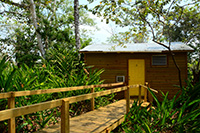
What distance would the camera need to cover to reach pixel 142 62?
1032cm

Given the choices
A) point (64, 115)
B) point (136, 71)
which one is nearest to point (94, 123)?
point (64, 115)

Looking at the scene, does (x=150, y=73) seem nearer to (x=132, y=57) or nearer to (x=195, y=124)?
(x=132, y=57)

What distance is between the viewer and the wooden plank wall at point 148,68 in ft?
33.2

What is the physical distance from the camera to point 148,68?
10273 mm

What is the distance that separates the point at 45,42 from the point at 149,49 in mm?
9518

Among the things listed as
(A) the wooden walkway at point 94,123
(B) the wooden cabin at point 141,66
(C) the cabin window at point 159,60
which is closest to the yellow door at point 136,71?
(B) the wooden cabin at point 141,66

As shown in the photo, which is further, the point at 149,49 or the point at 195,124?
the point at 149,49

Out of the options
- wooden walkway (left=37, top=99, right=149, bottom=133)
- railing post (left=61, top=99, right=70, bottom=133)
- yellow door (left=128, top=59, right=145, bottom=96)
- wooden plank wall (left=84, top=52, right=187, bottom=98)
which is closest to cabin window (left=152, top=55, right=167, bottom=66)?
wooden plank wall (left=84, top=52, right=187, bottom=98)

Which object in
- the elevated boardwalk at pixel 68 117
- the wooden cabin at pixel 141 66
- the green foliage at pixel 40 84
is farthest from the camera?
the wooden cabin at pixel 141 66

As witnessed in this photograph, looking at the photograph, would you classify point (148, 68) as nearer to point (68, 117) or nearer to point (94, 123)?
point (94, 123)

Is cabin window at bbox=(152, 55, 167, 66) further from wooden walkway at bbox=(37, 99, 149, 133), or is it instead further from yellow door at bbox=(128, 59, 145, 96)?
wooden walkway at bbox=(37, 99, 149, 133)

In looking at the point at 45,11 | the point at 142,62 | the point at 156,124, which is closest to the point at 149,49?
the point at 142,62

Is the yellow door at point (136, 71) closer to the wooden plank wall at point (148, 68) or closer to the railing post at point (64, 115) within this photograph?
the wooden plank wall at point (148, 68)

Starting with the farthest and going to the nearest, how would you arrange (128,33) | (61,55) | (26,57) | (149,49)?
(26,57)
(149,49)
(128,33)
(61,55)
